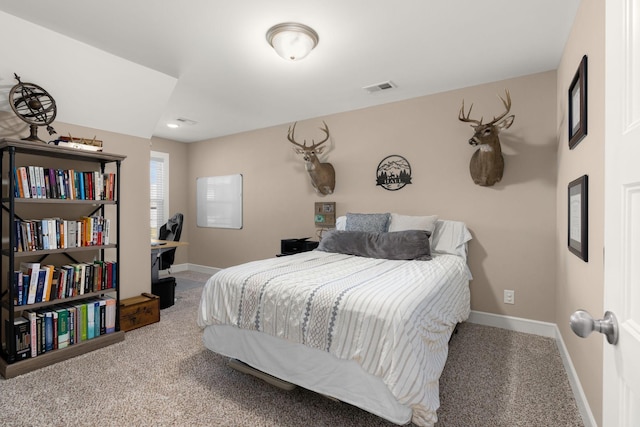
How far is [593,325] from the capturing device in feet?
2.24

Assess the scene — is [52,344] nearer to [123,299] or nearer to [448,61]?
[123,299]

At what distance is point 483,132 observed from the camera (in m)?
2.99

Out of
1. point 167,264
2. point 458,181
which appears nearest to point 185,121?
point 167,264

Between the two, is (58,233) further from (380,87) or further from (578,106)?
(578,106)

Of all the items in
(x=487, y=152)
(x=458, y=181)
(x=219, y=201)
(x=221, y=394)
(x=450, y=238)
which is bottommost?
(x=221, y=394)

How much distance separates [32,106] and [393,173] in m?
3.43

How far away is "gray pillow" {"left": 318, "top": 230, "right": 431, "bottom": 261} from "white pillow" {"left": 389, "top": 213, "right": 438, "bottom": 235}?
0.10 metres

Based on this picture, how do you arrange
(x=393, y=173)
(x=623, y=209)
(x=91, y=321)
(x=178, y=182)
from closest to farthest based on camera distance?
(x=623, y=209) < (x=91, y=321) < (x=393, y=173) < (x=178, y=182)

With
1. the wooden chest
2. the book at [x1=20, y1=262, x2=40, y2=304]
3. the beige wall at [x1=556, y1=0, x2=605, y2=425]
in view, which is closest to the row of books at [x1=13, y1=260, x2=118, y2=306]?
the book at [x1=20, y1=262, x2=40, y2=304]

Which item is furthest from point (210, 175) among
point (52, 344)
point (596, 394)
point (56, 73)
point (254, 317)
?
point (596, 394)

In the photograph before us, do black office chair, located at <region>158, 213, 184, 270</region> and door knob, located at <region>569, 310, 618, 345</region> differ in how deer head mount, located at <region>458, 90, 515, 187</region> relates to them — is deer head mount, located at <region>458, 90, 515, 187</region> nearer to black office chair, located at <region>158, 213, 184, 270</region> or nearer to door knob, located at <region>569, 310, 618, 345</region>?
door knob, located at <region>569, 310, 618, 345</region>

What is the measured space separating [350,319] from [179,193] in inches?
205

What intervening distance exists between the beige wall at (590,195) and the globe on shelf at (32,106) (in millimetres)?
3651

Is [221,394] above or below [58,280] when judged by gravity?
below
